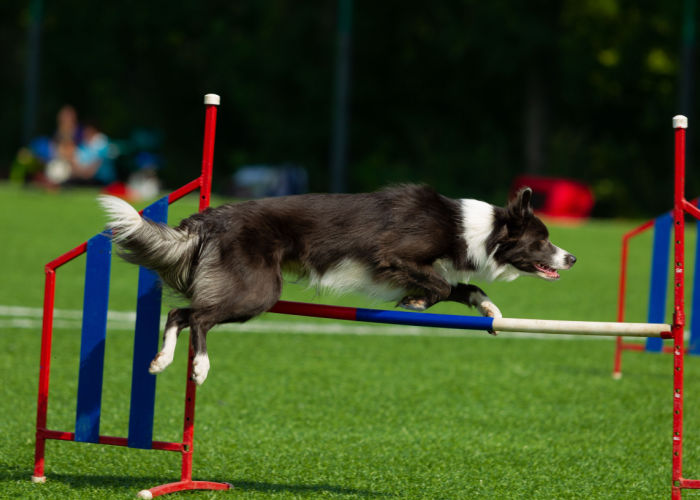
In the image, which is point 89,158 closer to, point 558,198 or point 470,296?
point 558,198

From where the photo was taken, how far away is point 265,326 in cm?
952

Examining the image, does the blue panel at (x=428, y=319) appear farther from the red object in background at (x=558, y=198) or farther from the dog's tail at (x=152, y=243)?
the red object in background at (x=558, y=198)

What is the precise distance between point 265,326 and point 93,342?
16.2 feet

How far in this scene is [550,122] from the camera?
28.6 m

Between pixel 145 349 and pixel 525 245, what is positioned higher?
pixel 525 245

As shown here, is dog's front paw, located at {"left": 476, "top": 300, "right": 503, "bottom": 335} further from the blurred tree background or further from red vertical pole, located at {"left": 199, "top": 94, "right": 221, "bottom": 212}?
the blurred tree background

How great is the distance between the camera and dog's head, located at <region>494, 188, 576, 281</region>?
4.61 meters

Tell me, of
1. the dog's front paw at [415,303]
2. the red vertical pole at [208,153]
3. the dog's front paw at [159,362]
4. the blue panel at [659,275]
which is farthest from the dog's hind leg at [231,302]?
the blue panel at [659,275]

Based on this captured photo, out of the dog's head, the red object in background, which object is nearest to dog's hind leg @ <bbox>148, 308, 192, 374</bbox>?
the dog's head

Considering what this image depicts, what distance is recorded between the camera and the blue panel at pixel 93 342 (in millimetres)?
4574

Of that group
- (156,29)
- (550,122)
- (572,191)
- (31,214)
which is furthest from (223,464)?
(156,29)

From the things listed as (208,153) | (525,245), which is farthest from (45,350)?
(525,245)

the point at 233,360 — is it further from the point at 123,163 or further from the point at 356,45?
the point at 356,45

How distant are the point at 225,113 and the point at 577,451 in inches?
1123
